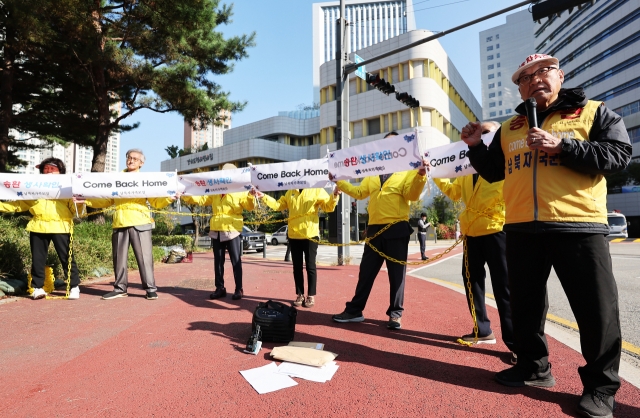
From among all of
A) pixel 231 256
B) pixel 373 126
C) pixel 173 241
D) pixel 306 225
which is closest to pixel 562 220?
pixel 306 225

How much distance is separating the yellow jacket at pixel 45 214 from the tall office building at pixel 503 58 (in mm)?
130387

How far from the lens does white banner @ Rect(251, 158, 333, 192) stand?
17.9 ft

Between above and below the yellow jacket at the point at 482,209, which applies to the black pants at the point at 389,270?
below

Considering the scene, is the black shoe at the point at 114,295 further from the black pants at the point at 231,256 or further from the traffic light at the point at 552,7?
the traffic light at the point at 552,7

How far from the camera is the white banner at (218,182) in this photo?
6.09 meters

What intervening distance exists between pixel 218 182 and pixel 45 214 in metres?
2.62

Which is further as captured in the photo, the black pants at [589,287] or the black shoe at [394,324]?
the black shoe at [394,324]

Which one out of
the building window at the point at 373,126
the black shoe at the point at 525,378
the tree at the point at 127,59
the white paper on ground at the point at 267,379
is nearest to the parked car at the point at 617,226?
the building window at the point at 373,126

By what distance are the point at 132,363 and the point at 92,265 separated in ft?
19.1

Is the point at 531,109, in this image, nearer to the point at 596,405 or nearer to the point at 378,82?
the point at 596,405

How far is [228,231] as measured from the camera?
6.04 m

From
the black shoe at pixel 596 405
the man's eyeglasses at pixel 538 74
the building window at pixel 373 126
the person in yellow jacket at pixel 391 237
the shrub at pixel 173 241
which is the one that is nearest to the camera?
the black shoe at pixel 596 405

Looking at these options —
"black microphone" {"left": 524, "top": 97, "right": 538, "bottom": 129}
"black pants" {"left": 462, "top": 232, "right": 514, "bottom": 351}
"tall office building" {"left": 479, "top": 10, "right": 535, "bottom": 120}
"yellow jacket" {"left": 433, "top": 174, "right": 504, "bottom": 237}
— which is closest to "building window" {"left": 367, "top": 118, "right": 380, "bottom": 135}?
"yellow jacket" {"left": 433, "top": 174, "right": 504, "bottom": 237}

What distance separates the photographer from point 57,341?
390cm
